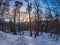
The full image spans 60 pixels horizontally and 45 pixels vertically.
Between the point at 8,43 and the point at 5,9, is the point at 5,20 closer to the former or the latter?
the point at 5,9

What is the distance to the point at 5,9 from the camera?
16.5 m

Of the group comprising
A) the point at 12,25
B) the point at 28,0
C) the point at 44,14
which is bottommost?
the point at 12,25

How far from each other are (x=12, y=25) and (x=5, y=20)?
1.17 metres

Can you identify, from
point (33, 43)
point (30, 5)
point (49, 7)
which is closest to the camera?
point (33, 43)

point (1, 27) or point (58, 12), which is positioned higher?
point (58, 12)

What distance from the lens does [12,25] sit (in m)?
18.2

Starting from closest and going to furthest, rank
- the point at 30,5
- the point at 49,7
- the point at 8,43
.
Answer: the point at 8,43
the point at 30,5
the point at 49,7

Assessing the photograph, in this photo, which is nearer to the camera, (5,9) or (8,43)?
(8,43)

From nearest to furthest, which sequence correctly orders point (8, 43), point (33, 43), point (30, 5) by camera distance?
1. point (8, 43)
2. point (33, 43)
3. point (30, 5)

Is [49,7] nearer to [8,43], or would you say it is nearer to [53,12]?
[53,12]

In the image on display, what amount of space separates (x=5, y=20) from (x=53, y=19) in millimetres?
5231

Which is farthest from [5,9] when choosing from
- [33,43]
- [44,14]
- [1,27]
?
[33,43]

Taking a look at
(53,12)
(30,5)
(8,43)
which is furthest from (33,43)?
(53,12)

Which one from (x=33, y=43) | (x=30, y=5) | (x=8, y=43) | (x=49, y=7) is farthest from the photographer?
(x=49, y=7)
